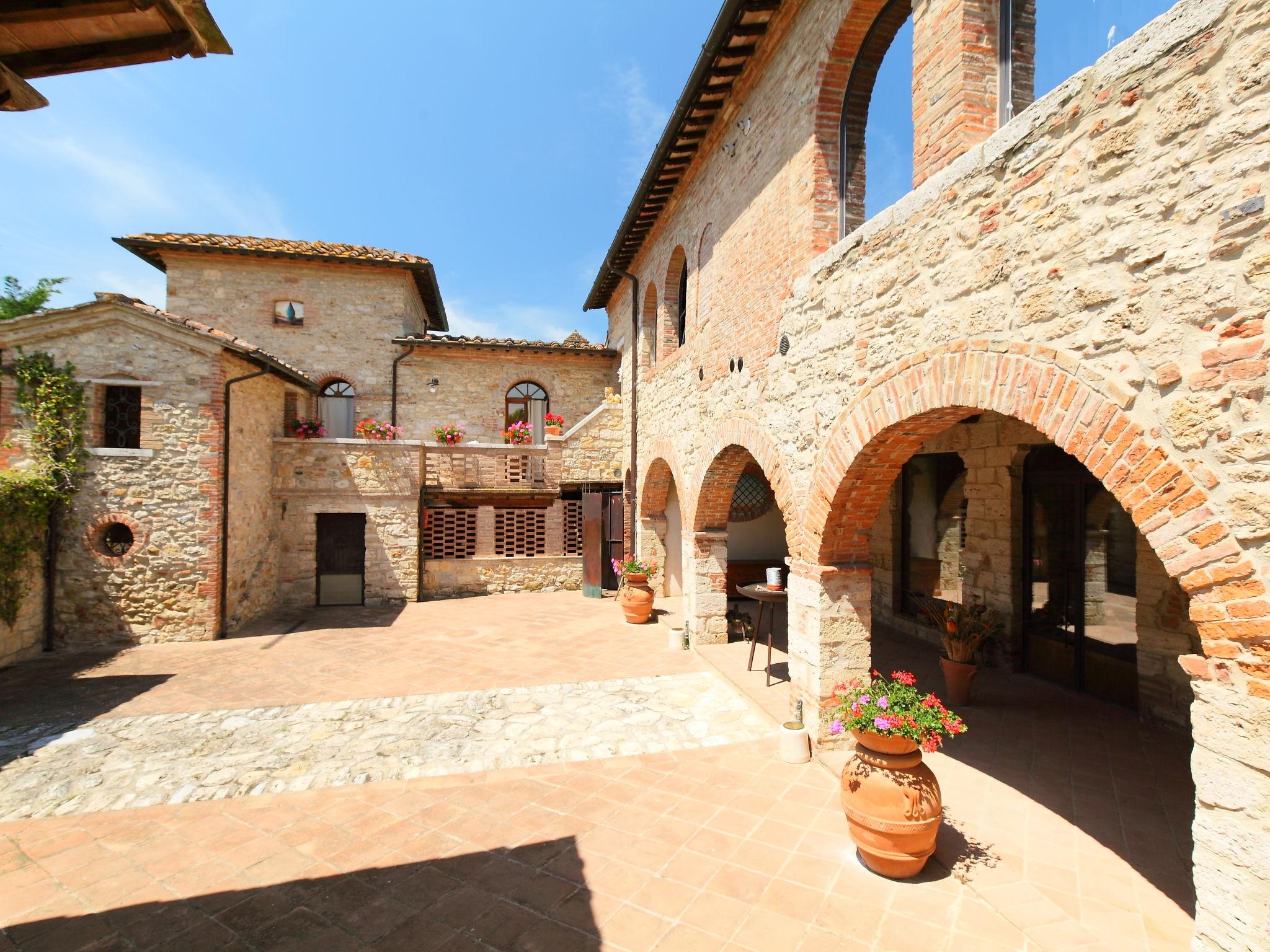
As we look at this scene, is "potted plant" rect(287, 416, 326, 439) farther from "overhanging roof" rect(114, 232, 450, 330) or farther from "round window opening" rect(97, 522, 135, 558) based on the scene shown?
"overhanging roof" rect(114, 232, 450, 330)

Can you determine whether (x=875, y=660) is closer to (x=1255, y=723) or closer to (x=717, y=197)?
(x=1255, y=723)

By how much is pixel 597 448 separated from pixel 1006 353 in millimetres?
10899

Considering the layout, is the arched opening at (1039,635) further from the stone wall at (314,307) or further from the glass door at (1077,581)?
the stone wall at (314,307)

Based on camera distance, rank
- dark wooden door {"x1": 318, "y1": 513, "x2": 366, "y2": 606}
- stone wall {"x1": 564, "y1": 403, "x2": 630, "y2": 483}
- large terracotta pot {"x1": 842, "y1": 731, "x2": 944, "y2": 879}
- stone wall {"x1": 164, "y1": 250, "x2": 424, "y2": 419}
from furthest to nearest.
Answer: stone wall {"x1": 164, "y1": 250, "x2": 424, "y2": 419} < stone wall {"x1": 564, "y1": 403, "x2": 630, "y2": 483} < dark wooden door {"x1": 318, "y1": 513, "x2": 366, "y2": 606} < large terracotta pot {"x1": 842, "y1": 731, "x2": 944, "y2": 879}

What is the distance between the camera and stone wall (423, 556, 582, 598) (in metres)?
13.0

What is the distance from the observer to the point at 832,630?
5355 mm

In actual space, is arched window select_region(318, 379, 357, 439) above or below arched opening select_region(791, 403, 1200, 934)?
above

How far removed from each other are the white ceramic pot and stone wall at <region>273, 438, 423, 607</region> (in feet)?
31.5

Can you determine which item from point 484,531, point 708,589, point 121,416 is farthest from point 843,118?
point 121,416

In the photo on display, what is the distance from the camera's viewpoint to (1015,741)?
18.3 feet

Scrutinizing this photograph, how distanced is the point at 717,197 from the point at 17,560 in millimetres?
11682

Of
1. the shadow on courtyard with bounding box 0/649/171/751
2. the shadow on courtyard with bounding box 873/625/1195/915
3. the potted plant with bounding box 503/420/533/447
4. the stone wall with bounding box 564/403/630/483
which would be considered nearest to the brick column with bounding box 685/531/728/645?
the shadow on courtyard with bounding box 873/625/1195/915

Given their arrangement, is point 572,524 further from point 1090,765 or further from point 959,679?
point 1090,765

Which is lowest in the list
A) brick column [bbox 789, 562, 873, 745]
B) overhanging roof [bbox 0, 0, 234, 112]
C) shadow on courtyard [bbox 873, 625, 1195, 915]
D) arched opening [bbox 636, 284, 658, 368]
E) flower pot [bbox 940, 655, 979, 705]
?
shadow on courtyard [bbox 873, 625, 1195, 915]
